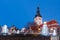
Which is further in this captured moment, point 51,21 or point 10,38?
point 51,21

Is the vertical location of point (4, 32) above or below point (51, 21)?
below

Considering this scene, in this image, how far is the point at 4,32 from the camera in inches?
365

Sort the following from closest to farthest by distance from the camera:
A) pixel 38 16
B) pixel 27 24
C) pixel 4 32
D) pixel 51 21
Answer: pixel 4 32 < pixel 27 24 < pixel 51 21 < pixel 38 16

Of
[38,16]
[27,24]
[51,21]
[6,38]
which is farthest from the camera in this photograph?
[38,16]

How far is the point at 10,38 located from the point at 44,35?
4.74ft

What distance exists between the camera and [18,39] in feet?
28.8

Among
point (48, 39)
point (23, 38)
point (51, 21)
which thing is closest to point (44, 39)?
point (48, 39)

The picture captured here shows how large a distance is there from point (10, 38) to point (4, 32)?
2.17 ft

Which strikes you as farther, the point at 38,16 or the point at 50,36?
the point at 38,16

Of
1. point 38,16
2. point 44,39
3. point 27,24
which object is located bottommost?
point 44,39

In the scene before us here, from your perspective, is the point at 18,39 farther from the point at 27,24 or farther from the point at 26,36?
the point at 27,24

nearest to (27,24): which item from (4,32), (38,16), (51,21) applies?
(51,21)

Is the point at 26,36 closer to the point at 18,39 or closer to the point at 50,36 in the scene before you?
the point at 18,39

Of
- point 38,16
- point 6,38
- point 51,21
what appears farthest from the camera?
point 38,16
